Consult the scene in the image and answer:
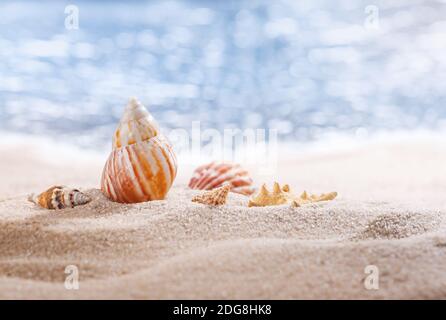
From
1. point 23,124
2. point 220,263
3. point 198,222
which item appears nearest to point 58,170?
point 23,124

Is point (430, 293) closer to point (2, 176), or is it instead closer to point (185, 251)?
point (185, 251)

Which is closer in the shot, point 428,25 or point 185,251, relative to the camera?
point 185,251

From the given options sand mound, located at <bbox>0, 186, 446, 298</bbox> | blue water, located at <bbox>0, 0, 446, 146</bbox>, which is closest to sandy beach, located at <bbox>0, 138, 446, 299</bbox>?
sand mound, located at <bbox>0, 186, 446, 298</bbox>

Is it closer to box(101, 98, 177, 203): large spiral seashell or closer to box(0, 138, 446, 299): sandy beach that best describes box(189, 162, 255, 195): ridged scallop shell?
box(0, 138, 446, 299): sandy beach

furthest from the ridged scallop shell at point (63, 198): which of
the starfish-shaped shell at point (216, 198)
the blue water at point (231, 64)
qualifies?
the blue water at point (231, 64)

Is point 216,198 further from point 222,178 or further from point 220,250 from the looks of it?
point 222,178

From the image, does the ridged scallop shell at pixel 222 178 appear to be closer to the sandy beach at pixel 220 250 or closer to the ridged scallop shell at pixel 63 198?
the sandy beach at pixel 220 250
